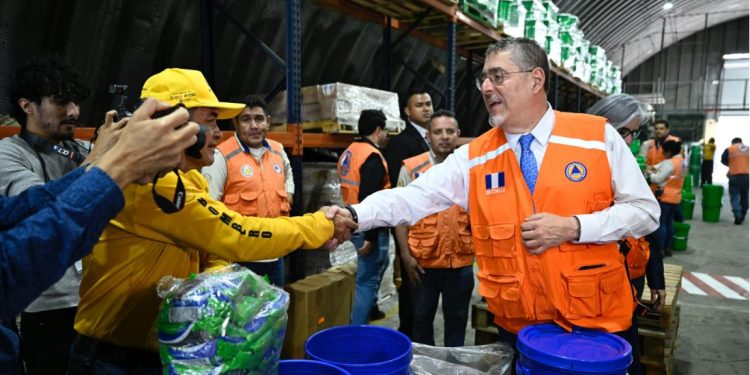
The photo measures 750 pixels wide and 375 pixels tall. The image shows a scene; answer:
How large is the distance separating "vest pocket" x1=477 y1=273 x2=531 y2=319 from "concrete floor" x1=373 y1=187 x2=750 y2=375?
2.69m

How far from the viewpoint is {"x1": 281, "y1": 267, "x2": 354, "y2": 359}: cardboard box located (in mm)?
3900

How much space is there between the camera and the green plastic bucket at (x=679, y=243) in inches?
341

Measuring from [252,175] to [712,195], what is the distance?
12374mm

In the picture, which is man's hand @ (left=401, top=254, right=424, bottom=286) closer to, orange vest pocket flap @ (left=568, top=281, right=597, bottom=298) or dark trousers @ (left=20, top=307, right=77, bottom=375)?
orange vest pocket flap @ (left=568, top=281, right=597, bottom=298)

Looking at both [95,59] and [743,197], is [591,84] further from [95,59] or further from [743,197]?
[95,59]

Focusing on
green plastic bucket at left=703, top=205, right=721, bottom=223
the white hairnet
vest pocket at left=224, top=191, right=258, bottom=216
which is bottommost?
green plastic bucket at left=703, top=205, right=721, bottom=223

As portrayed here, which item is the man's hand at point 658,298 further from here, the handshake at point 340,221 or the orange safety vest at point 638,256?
the handshake at point 340,221

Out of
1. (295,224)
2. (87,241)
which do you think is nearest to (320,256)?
(295,224)

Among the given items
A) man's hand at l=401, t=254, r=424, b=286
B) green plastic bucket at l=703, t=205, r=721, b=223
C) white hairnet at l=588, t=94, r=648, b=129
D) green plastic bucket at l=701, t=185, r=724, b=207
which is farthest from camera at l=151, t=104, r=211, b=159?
green plastic bucket at l=703, t=205, r=721, b=223

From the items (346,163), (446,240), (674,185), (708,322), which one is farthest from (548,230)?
(674,185)

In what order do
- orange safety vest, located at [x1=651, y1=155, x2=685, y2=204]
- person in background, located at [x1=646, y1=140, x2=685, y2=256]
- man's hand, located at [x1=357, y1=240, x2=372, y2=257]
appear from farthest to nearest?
orange safety vest, located at [x1=651, y1=155, x2=685, y2=204] → person in background, located at [x1=646, y1=140, x2=685, y2=256] → man's hand, located at [x1=357, y1=240, x2=372, y2=257]

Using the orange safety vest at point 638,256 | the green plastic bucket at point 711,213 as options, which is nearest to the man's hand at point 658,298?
the orange safety vest at point 638,256

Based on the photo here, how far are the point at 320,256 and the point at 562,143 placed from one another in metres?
3.70

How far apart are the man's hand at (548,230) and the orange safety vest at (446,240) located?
1.63 meters
